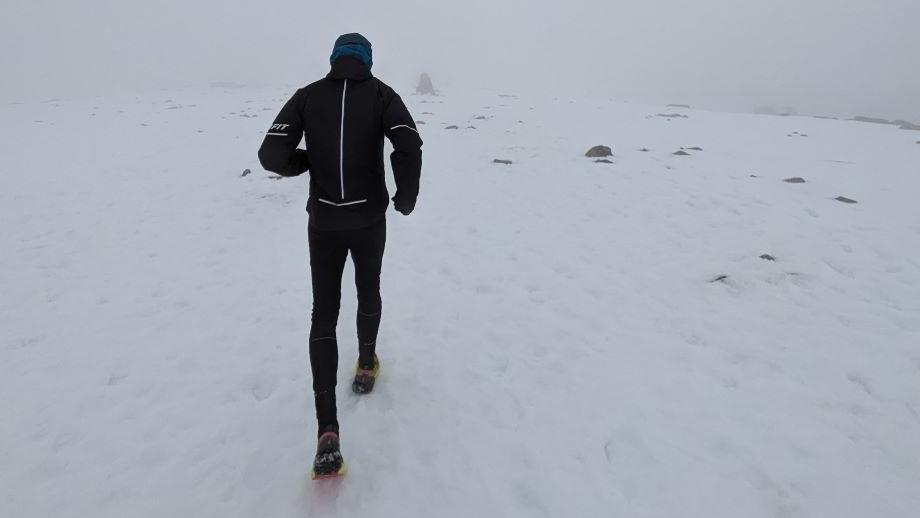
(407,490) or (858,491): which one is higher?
(858,491)

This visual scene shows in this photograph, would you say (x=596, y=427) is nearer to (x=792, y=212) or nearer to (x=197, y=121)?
(x=792, y=212)

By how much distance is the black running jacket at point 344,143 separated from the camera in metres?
3.31

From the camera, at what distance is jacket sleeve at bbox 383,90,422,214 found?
346 centimetres

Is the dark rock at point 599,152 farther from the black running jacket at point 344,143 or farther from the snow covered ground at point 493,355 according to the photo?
the black running jacket at point 344,143

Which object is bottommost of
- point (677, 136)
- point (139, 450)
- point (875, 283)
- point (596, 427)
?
point (139, 450)

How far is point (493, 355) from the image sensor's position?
17.4 feet

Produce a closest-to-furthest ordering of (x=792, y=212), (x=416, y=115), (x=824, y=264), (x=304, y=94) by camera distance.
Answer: (x=304, y=94) < (x=824, y=264) < (x=792, y=212) < (x=416, y=115)

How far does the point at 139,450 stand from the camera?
397 cm

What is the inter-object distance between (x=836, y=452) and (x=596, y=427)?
199cm

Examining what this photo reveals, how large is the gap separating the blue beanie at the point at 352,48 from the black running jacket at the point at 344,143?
51mm

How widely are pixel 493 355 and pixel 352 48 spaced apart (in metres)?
3.61

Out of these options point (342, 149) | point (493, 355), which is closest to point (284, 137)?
point (342, 149)

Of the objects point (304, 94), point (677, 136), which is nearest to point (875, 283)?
point (304, 94)

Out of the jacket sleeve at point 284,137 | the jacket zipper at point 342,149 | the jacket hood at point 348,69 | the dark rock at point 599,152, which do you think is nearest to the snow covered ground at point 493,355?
the jacket zipper at point 342,149
